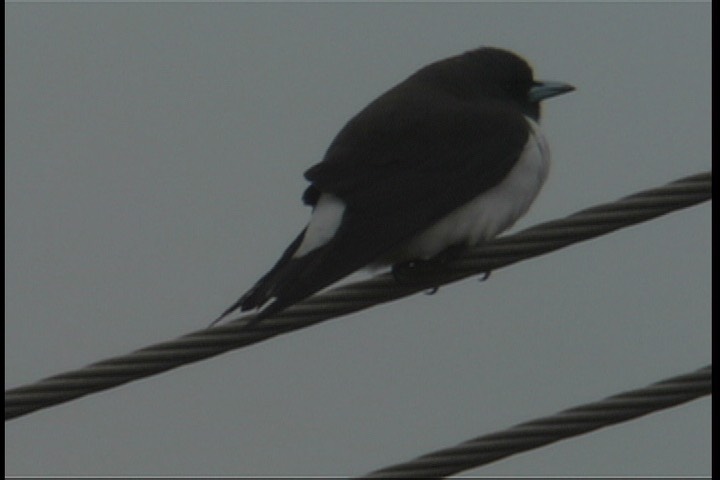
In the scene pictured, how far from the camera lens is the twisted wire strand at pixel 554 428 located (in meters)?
4.34

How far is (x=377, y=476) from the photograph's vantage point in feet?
14.3

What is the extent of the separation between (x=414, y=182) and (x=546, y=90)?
4.81 feet

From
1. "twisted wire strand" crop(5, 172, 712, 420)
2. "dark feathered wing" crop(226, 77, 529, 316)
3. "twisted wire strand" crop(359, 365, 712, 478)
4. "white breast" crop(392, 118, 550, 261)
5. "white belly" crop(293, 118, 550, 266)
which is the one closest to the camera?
"twisted wire strand" crop(359, 365, 712, 478)

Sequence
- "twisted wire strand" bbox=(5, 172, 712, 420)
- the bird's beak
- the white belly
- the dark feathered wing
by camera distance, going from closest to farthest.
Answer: "twisted wire strand" bbox=(5, 172, 712, 420)
the dark feathered wing
the white belly
the bird's beak

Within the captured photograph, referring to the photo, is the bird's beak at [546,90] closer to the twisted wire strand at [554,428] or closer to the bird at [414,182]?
the bird at [414,182]

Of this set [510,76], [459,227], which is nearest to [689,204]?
[459,227]

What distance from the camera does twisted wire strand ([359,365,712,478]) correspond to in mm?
4344

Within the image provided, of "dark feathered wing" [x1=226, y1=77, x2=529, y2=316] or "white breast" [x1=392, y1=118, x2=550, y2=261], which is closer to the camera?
"dark feathered wing" [x1=226, y1=77, x2=529, y2=316]

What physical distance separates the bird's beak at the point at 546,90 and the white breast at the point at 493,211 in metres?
0.64

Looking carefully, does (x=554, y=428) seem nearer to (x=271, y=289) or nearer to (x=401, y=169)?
(x=271, y=289)

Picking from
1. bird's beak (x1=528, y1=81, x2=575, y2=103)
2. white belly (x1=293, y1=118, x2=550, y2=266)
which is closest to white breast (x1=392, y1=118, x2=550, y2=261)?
white belly (x1=293, y1=118, x2=550, y2=266)

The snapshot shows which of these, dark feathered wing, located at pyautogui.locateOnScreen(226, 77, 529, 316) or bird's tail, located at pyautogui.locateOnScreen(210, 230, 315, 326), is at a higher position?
dark feathered wing, located at pyautogui.locateOnScreen(226, 77, 529, 316)

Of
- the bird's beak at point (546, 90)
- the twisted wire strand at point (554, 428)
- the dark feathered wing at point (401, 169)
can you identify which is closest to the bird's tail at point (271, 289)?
the dark feathered wing at point (401, 169)

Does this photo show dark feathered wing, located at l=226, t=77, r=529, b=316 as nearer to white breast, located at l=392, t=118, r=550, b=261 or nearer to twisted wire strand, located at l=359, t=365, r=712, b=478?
white breast, located at l=392, t=118, r=550, b=261
